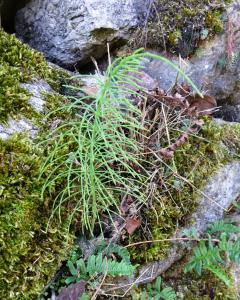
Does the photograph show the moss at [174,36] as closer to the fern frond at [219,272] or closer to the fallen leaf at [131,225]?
the fallen leaf at [131,225]

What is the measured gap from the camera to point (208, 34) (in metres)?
3.05

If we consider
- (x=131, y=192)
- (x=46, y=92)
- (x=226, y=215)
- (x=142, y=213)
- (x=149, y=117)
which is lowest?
(x=226, y=215)

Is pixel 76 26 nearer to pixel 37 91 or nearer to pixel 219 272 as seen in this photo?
pixel 37 91

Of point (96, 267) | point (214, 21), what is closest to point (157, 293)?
point (96, 267)

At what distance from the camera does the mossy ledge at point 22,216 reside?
172 cm

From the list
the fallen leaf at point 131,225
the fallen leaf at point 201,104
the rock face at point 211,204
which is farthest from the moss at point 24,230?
the fallen leaf at point 201,104

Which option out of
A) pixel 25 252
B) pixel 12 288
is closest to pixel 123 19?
pixel 25 252

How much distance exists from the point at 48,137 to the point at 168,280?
123cm

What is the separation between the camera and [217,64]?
3.18 m

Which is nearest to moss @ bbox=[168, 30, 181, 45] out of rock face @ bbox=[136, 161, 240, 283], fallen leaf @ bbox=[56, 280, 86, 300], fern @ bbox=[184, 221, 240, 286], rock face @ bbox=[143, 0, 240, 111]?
rock face @ bbox=[143, 0, 240, 111]

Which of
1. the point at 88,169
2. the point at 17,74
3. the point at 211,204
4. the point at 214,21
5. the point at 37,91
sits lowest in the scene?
the point at 211,204

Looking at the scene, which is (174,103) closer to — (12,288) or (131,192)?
(131,192)

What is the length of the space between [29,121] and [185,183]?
112 centimetres

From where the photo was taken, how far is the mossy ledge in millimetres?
1722
